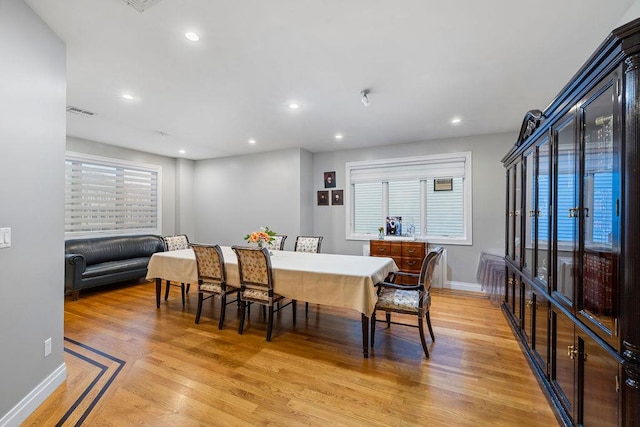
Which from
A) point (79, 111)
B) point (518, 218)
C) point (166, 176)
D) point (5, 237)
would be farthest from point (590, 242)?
point (166, 176)

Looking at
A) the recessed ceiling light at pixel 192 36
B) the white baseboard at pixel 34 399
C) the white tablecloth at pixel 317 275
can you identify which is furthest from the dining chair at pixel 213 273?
the recessed ceiling light at pixel 192 36

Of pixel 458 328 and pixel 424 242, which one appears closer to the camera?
pixel 458 328

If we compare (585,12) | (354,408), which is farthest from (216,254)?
(585,12)

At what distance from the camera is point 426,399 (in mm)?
2059

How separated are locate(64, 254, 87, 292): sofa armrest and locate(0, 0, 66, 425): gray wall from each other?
264 cm

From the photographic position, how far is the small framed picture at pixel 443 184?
505 cm

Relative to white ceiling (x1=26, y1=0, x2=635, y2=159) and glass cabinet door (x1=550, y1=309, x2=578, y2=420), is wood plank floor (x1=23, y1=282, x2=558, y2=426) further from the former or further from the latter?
white ceiling (x1=26, y1=0, x2=635, y2=159)

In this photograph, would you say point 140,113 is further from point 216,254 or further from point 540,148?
point 540,148

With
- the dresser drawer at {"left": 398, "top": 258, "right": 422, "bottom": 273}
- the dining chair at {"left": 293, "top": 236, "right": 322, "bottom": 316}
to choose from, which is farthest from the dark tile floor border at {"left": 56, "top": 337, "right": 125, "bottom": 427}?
the dresser drawer at {"left": 398, "top": 258, "right": 422, "bottom": 273}

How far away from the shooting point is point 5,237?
1.70m

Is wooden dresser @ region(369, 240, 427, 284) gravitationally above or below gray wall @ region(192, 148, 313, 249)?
below

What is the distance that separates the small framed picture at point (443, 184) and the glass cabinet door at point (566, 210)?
3.12 metres

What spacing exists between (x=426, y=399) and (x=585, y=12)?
2796 mm

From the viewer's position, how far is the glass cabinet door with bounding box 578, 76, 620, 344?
4.17ft
